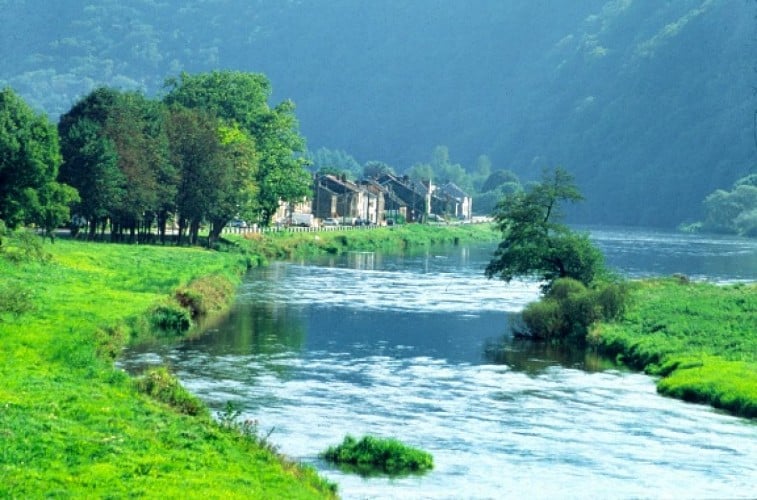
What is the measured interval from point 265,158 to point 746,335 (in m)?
83.3

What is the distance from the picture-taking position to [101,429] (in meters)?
35.4

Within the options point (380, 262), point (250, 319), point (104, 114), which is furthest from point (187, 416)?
point (380, 262)

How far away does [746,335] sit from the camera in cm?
6631

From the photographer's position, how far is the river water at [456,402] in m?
39.0

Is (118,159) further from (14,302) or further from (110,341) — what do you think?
(110,341)

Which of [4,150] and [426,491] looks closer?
[426,491]

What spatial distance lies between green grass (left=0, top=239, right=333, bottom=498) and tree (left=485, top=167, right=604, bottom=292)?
2597 cm

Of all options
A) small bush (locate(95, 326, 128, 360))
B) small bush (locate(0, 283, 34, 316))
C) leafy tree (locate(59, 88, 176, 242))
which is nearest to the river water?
small bush (locate(95, 326, 128, 360))

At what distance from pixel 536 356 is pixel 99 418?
33.4m

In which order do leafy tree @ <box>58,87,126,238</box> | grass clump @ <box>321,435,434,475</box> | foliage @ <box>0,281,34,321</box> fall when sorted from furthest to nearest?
leafy tree @ <box>58,87,126,238</box> < foliage @ <box>0,281,34,321</box> < grass clump @ <box>321,435,434,475</box>

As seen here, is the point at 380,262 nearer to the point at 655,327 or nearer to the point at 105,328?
the point at 655,327

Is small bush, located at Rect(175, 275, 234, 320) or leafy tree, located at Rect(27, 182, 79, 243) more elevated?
leafy tree, located at Rect(27, 182, 79, 243)

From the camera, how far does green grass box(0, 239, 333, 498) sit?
30.5m

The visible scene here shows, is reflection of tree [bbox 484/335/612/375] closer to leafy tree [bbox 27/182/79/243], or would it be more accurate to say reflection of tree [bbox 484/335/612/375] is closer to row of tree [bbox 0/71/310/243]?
leafy tree [bbox 27/182/79/243]
